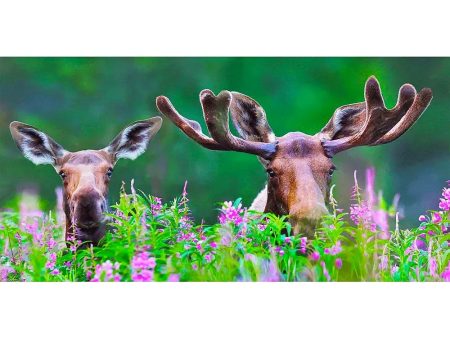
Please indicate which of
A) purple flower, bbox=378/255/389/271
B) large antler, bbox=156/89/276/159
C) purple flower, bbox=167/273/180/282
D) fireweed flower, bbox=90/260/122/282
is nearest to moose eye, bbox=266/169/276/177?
large antler, bbox=156/89/276/159

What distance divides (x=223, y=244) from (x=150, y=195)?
971 mm

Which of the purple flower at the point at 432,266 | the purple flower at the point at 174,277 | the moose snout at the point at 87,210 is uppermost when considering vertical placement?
the moose snout at the point at 87,210

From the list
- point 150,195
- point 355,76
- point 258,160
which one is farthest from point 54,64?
point 355,76

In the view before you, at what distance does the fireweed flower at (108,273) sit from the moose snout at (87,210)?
0.65 m

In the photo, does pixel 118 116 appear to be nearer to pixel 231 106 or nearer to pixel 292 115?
pixel 231 106

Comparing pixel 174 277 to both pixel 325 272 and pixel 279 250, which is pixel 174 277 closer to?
pixel 279 250

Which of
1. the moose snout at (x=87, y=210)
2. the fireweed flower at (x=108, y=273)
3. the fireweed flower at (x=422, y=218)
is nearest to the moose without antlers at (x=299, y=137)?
the fireweed flower at (x=422, y=218)

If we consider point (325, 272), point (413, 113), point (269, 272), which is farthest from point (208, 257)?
point (413, 113)

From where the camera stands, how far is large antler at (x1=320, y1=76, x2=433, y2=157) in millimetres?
6656

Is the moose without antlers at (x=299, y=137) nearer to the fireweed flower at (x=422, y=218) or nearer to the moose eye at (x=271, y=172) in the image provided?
the moose eye at (x=271, y=172)

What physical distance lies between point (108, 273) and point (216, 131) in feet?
4.57

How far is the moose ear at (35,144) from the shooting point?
709 centimetres

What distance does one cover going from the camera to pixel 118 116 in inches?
285

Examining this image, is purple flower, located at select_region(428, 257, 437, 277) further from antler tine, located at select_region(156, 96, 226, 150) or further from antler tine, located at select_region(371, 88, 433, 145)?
antler tine, located at select_region(156, 96, 226, 150)
